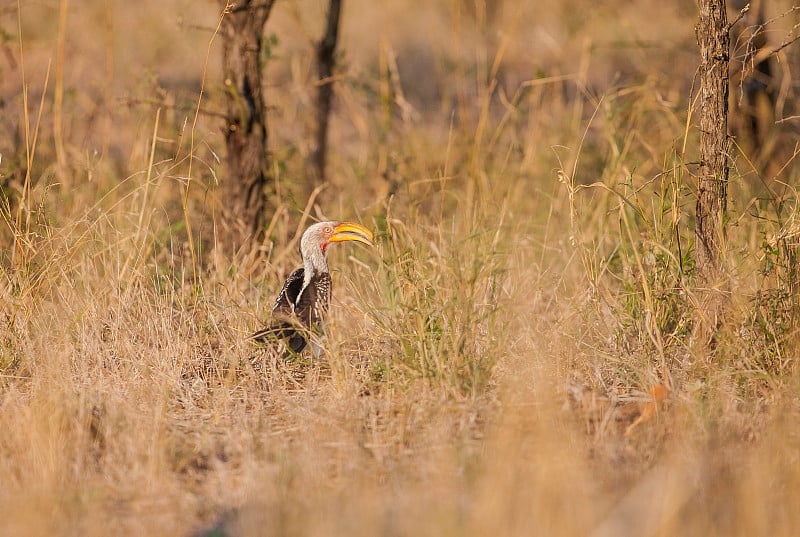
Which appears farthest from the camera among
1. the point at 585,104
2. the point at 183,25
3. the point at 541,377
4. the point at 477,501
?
the point at 585,104

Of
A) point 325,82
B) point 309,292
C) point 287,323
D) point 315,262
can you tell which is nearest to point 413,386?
point 287,323

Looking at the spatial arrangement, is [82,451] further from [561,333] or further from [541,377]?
[561,333]

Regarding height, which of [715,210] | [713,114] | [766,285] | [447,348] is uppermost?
[713,114]

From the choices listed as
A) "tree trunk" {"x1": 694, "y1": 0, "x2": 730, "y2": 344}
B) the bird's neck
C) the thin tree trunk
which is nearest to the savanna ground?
"tree trunk" {"x1": 694, "y1": 0, "x2": 730, "y2": 344}

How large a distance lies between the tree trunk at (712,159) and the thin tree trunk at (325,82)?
2.97 metres

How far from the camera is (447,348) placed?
4094mm

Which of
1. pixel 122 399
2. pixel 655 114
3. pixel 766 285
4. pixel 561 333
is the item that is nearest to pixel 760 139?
pixel 655 114

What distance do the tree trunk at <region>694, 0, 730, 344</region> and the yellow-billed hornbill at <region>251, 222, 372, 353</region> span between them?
4.96 ft

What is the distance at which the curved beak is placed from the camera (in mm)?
5029

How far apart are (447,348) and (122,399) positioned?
4.28 ft

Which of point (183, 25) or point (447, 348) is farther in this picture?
point (183, 25)

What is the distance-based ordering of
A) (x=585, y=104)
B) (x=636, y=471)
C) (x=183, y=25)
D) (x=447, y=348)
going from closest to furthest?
(x=636, y=471) → (x=447, y=348) → (x=183, y=25) → (x=585, y=104)

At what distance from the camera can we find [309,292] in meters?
4.93

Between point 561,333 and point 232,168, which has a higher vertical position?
point 232,168
